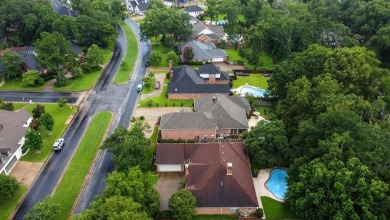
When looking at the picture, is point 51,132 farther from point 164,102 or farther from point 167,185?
point 167,185

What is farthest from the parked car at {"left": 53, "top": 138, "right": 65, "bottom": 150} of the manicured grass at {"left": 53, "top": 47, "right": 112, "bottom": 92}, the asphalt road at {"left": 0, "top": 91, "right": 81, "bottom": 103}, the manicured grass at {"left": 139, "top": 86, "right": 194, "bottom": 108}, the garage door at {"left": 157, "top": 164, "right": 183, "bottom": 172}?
the manicured grass at {"left": 53, "top": 47, "right": 112, "bottom": 92}

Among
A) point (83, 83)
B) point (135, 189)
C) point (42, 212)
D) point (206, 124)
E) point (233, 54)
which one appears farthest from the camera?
point (233, 54)

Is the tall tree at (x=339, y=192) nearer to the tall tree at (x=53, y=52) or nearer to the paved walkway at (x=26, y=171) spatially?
the paved walkway at (x=26, y=171)

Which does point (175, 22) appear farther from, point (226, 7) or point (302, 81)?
point (302, 81)

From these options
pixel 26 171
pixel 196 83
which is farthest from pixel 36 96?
pixel 196 83

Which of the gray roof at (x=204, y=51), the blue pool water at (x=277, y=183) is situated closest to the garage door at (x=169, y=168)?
the blue pool water at (x=277, y=183)

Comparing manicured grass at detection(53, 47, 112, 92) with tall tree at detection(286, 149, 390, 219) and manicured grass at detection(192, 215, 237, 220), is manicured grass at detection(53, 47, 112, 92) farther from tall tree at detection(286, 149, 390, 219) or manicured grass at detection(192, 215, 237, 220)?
tall tree at detection(286, 149, 390, 219)

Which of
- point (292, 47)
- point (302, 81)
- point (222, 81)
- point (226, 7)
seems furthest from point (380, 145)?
point (226, 7)
